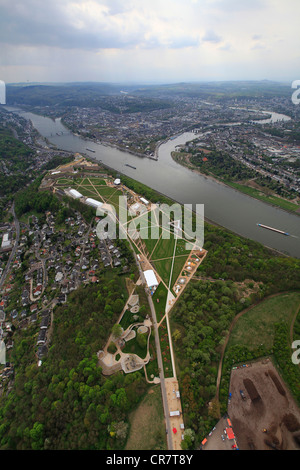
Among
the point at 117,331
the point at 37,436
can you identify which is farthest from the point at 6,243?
the point at 37,436

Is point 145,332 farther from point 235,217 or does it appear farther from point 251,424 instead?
point 235,217

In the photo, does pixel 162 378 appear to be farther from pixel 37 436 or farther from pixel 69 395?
pixel 37 436

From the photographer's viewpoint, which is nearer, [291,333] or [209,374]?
[209,374]

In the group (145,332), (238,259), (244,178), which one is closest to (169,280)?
(145,332)

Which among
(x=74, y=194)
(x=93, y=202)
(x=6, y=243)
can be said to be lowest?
(x=6, y=243)

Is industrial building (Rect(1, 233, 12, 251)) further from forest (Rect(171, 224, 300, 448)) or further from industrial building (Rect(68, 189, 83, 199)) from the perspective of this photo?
forest (Rect(171, 224, 300, 448))

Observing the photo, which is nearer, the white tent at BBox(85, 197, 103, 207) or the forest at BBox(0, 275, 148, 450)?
the forest at BBox(0, 275, 148, 450)

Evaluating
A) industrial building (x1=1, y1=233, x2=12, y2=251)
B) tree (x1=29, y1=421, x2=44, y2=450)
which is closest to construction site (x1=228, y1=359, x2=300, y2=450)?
tree (x1=29, y1=421, x2=44, y2=450)
